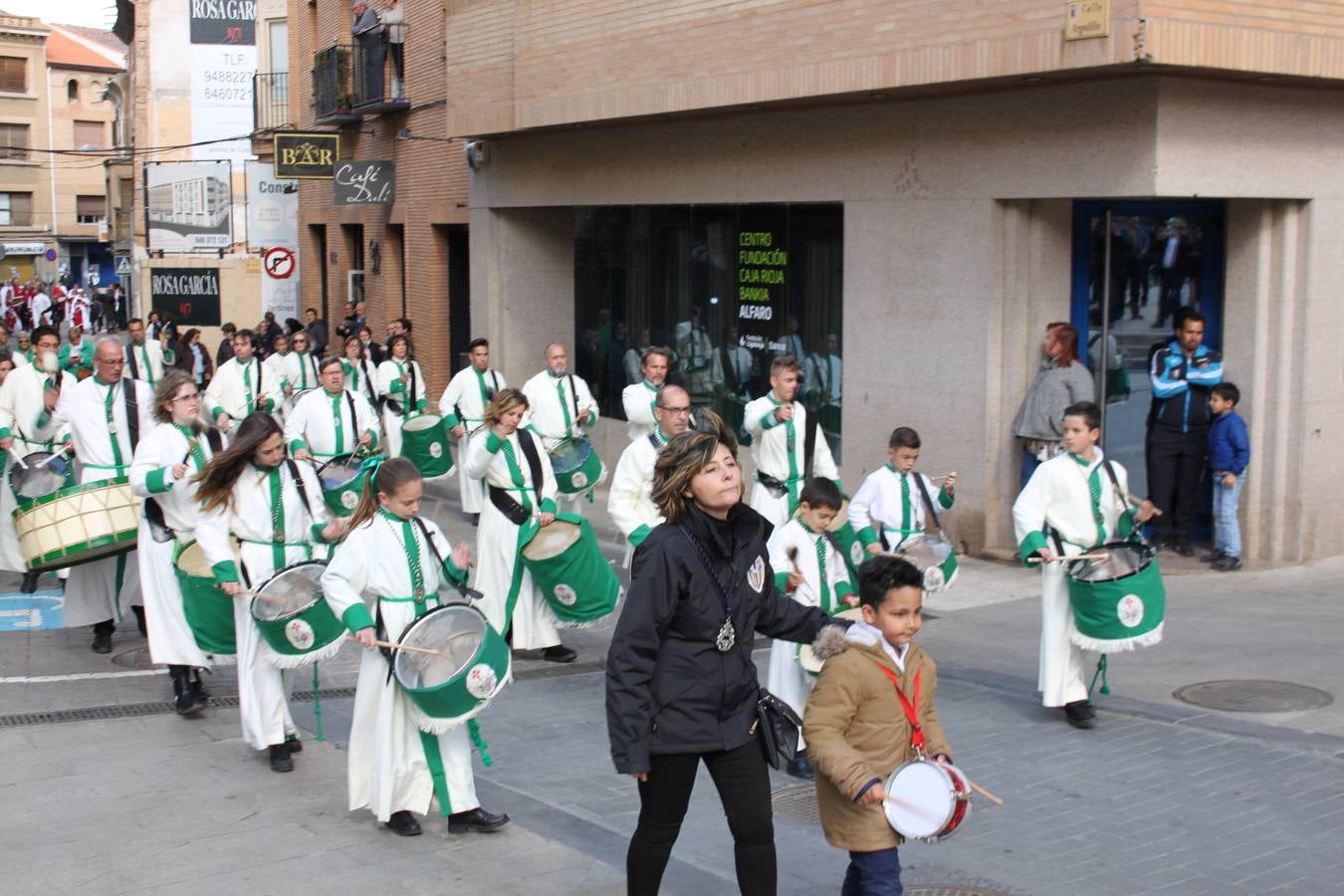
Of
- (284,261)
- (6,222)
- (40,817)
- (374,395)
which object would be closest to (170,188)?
(284,261)

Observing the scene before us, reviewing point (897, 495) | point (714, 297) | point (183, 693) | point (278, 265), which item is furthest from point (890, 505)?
point (278, 265)

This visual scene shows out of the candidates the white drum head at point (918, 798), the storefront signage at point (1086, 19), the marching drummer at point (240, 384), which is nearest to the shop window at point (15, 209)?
the marching drummer at point (240, 384)

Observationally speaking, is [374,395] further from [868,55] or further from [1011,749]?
[1011,749]

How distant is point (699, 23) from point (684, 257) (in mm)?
3095

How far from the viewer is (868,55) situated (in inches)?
510

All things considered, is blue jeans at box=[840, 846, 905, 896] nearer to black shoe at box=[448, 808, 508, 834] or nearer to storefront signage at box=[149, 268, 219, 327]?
black shoe at box=[448, 808, 508, 834]

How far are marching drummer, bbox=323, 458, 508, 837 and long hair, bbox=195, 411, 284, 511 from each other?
126 cm

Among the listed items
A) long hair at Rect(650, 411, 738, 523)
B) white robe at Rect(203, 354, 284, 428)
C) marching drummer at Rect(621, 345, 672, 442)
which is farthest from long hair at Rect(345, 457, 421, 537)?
white robe at Rect(203, 354, 284, 428)

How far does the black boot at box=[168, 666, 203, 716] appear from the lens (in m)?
9.27

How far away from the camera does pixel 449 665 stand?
682 centimetres

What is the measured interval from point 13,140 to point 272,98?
44.4 metres

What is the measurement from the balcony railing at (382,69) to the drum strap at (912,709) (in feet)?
66.8

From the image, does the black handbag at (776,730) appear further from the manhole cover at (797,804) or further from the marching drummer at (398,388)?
the marching drummer at (398,388)

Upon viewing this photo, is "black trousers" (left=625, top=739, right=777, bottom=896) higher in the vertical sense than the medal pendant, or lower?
lower
